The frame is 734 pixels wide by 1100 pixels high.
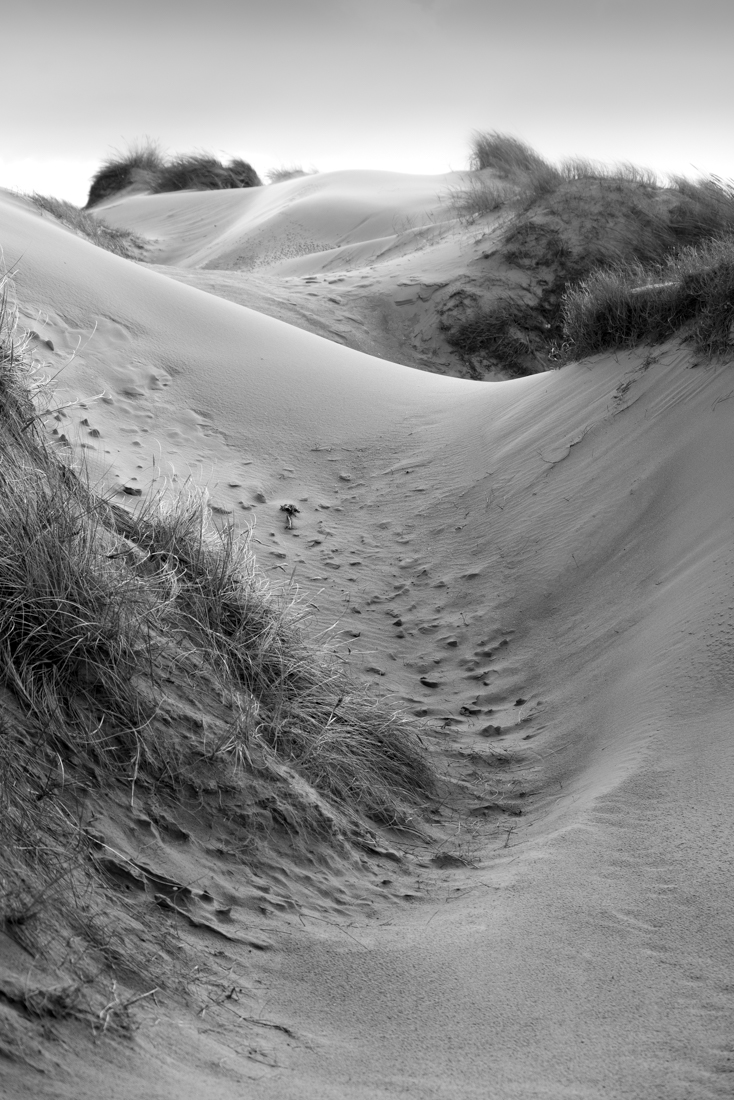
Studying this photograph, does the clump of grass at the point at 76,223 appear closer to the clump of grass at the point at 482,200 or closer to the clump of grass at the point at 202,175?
the clump of grass at the point at 482,200

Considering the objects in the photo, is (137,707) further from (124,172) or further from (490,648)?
(124,172)

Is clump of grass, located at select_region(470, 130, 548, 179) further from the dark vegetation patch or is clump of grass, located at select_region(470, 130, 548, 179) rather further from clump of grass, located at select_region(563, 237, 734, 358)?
clump of grass, located at select_region(563, 237, 734, 358)

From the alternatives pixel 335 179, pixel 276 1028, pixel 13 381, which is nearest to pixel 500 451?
pixel 13 381

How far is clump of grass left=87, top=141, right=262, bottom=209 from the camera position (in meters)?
23.8

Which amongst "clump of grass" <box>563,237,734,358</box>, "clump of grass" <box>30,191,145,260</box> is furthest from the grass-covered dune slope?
"clump of grass" <box>563,237,734,358</box>

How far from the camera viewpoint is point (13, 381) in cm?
354

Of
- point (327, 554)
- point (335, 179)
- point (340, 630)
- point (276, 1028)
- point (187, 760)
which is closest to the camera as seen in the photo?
point (276, 1028)

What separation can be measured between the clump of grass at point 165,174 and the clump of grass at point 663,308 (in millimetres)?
20386

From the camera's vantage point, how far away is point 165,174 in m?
24.1

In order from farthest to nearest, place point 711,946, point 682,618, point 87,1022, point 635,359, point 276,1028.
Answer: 1. point 635,359
2. point 682,618
3. point 711,946
4. point 276,1028
5. point 87,1022

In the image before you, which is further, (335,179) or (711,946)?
(335,179)

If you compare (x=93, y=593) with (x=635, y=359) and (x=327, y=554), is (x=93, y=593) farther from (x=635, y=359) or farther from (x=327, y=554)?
(x=635, y=359)

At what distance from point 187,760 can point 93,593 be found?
549mm

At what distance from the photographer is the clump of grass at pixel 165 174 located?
23797 mm
